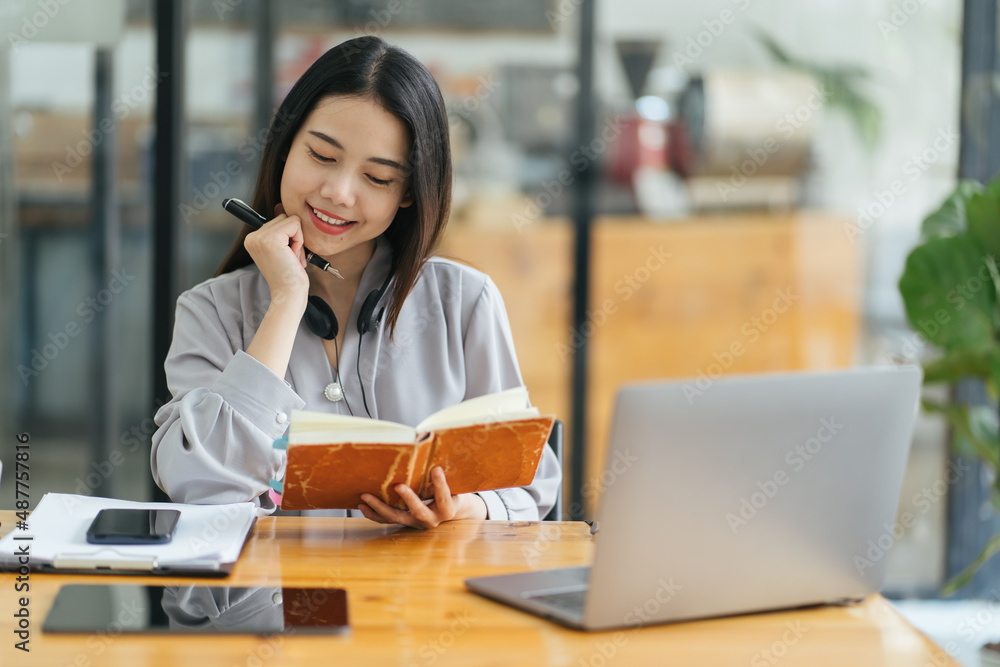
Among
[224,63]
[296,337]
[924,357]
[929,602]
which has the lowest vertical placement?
[929,602]

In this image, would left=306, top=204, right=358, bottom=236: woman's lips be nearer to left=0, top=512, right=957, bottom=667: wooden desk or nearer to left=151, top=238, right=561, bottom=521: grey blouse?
left=151, top=238, right=561, bottom=521: grey blouse

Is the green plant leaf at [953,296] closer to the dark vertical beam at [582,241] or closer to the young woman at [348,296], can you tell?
the dark vertical beam at [582,241]

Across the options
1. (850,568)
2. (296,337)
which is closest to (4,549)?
(296,337)

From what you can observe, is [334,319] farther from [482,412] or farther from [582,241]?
[582,241]

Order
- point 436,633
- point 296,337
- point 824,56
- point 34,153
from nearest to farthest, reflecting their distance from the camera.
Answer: point 436,633 → point 296,337 → point 34,153 → point 824,56

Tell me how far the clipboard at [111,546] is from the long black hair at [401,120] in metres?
0.57

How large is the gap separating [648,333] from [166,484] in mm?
2015

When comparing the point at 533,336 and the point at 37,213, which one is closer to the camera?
the point at 37,213

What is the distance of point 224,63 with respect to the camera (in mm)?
2959

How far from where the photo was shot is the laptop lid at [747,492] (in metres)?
0.99

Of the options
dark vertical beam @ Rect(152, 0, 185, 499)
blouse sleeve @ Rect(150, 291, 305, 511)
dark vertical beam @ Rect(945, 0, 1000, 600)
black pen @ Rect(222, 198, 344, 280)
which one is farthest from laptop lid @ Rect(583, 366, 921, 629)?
dark vertical beam @ Rect(945, 0, 1000, 600)

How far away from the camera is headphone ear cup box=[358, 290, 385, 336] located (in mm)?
1748

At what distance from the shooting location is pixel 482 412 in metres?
1.29

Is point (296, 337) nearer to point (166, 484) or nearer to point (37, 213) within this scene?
point (166, 484)
